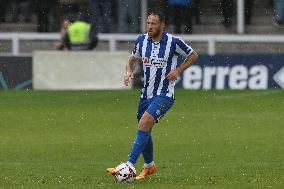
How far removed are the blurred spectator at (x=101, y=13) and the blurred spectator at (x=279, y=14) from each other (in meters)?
4.79

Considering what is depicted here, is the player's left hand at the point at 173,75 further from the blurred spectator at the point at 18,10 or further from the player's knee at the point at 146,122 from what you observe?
the blurred spectator at the point at 18,10

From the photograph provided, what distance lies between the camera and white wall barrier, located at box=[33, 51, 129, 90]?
2764cm

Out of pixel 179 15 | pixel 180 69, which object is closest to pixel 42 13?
pixel 179 15

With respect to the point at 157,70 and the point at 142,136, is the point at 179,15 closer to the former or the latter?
the point at 157,70

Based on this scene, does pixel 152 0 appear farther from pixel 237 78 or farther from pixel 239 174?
pixel 239 174

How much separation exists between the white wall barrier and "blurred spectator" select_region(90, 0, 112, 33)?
13.7 feet

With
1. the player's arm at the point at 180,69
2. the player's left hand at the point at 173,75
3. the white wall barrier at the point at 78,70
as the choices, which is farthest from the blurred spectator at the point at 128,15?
the player's left hand at the point at 173,75

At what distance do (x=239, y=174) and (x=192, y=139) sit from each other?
15.3ft

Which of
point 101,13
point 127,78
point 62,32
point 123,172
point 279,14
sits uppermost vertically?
point 127,78

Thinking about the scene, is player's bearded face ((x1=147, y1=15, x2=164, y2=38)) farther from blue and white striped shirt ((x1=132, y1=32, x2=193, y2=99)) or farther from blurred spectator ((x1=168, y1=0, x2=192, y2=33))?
blurred spectator ((x1=168, y1=0, x2=192, y2=33))

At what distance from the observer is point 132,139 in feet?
62.2

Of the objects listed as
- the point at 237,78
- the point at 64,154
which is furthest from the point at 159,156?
the point at 237,78

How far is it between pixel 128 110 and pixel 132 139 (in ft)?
15.7

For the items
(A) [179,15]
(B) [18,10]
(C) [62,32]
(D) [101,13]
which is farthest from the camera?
(B) [18,10]
